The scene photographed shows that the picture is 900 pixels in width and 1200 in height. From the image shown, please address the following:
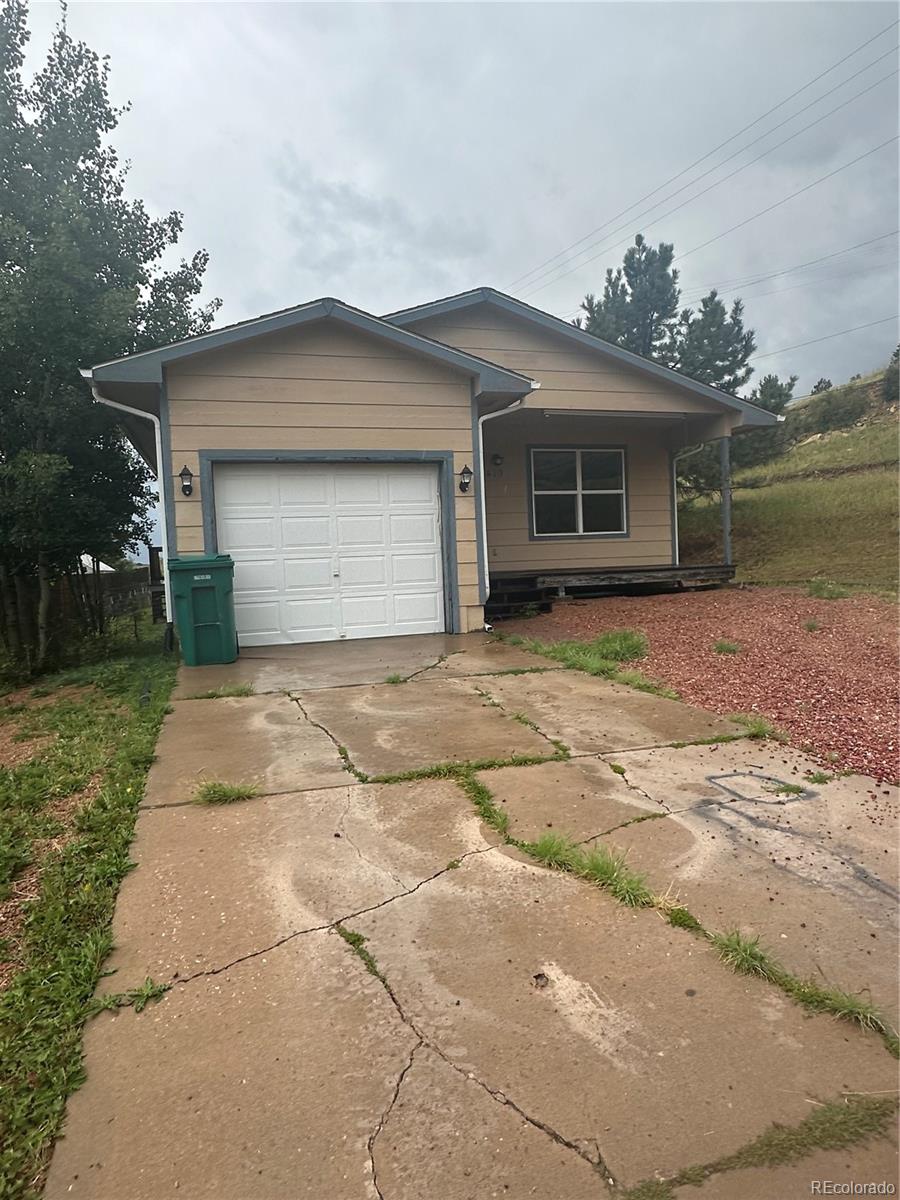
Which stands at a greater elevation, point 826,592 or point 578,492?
point 578,492

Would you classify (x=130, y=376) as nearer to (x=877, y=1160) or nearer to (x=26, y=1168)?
(x=26, y=1168)

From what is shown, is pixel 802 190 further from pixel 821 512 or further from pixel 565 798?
pixel 565 798

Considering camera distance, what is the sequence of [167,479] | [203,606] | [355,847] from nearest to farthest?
[355,847], [203,606], [167,479]

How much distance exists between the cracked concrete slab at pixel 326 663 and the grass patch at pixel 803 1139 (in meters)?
4.89

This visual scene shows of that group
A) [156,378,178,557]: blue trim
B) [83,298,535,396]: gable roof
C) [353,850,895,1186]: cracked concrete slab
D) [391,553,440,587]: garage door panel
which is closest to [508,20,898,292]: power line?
[83,298,535,396]: gable roof

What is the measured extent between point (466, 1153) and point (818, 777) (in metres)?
2.97

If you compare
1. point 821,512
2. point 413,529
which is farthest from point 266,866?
point 821,512

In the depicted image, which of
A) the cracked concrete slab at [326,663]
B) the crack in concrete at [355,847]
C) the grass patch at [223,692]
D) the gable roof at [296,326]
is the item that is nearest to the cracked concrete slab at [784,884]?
the crack in concrete at [355,847]

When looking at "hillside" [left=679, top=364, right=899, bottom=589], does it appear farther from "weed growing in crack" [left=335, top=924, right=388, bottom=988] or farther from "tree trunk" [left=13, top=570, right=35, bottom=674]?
"tree trunk" [left=13, top=570, right=35, bottom=674]

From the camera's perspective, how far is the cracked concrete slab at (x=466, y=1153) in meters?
1.45

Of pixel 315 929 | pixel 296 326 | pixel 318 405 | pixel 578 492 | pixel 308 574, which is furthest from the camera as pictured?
pixel 578 492

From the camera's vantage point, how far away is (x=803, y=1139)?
1566 millimetres

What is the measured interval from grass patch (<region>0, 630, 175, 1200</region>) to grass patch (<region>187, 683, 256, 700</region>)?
0.38 metres

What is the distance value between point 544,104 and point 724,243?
60.4 ft
